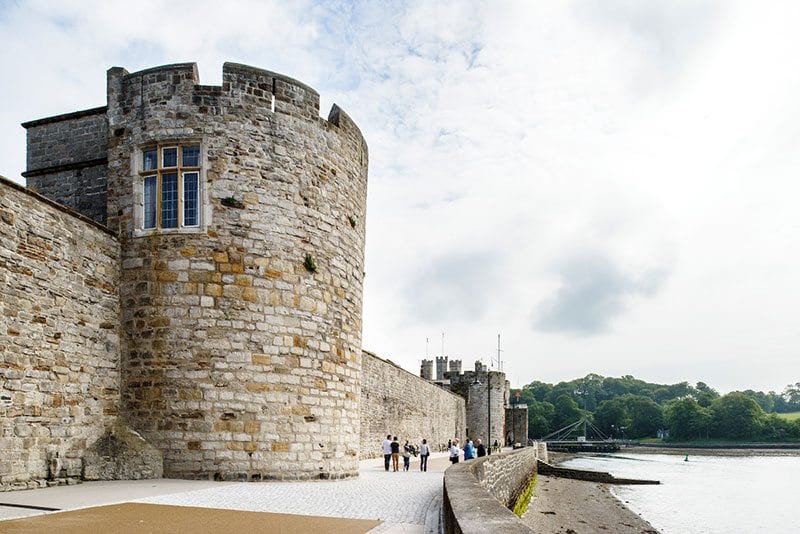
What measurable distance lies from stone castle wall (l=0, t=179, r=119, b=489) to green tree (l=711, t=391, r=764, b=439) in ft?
359

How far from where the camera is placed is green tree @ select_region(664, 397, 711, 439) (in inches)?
4163

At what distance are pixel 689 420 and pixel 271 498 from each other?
109m

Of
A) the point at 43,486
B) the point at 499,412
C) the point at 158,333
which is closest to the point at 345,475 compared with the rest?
the point at 158,333

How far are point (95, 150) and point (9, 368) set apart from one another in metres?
5.38

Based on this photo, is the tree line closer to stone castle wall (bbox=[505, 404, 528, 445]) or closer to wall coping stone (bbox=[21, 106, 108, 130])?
stone castle wall (bbox=[505, 404, 528, 445])

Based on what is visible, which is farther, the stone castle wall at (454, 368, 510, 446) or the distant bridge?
the distant bridge

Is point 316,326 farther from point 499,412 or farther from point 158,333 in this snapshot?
point 499,412

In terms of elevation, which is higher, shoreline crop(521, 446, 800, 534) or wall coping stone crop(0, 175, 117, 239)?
wall coping stone crop(0, 175, 117, 239)

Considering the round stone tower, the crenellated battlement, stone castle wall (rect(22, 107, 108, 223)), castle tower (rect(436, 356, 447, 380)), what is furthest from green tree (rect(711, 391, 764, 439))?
stone castle wall (rect(22, 107, 108, 223))

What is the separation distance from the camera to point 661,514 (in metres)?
28.7

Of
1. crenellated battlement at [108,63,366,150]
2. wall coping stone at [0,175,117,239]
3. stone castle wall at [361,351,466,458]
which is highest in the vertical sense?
crenellated battlement at [108,63,366,150]

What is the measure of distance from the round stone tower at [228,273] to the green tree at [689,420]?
105 metres

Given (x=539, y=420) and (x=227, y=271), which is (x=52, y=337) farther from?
(x=539, y=420)

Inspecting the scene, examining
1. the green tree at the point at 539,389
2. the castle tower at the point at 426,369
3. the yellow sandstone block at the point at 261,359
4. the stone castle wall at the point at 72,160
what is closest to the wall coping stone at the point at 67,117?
the stone castle wall at the point at 72,160
